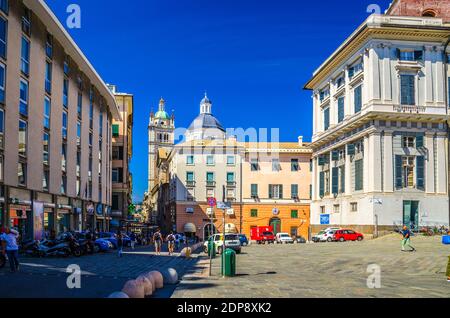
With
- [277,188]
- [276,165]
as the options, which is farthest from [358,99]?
[277,188]

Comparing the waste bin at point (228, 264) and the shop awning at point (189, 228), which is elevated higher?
the waste bin at point (228, 264)

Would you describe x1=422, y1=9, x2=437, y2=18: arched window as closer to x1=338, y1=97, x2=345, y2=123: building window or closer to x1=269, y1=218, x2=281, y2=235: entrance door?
x1=338, y1=97, x2=345, y2=123: building window

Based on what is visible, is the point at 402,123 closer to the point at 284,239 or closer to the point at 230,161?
the point at 284,239

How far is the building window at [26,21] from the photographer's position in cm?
3674

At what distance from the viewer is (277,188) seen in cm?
7869

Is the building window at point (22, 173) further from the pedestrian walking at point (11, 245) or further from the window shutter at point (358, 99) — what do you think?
the window shutter at point (358, 99)

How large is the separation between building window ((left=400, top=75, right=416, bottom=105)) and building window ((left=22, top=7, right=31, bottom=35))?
3155cm

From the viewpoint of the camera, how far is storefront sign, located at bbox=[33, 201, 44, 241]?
125ft

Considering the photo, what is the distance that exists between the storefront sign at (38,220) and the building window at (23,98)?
627 centimetres

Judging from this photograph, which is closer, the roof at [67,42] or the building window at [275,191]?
the roof at [67,42]

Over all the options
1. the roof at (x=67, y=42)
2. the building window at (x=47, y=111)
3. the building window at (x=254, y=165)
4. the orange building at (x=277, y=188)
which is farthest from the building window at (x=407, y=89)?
the building window at (x=254, y=165)

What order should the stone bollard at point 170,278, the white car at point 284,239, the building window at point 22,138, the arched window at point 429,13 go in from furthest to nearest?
1. the white car at point 284,239
2. the arched window at point 429,13
3. the building window at point 22,138
4. the stone bollard at point 170,278

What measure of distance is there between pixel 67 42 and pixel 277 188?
40.6 metres
